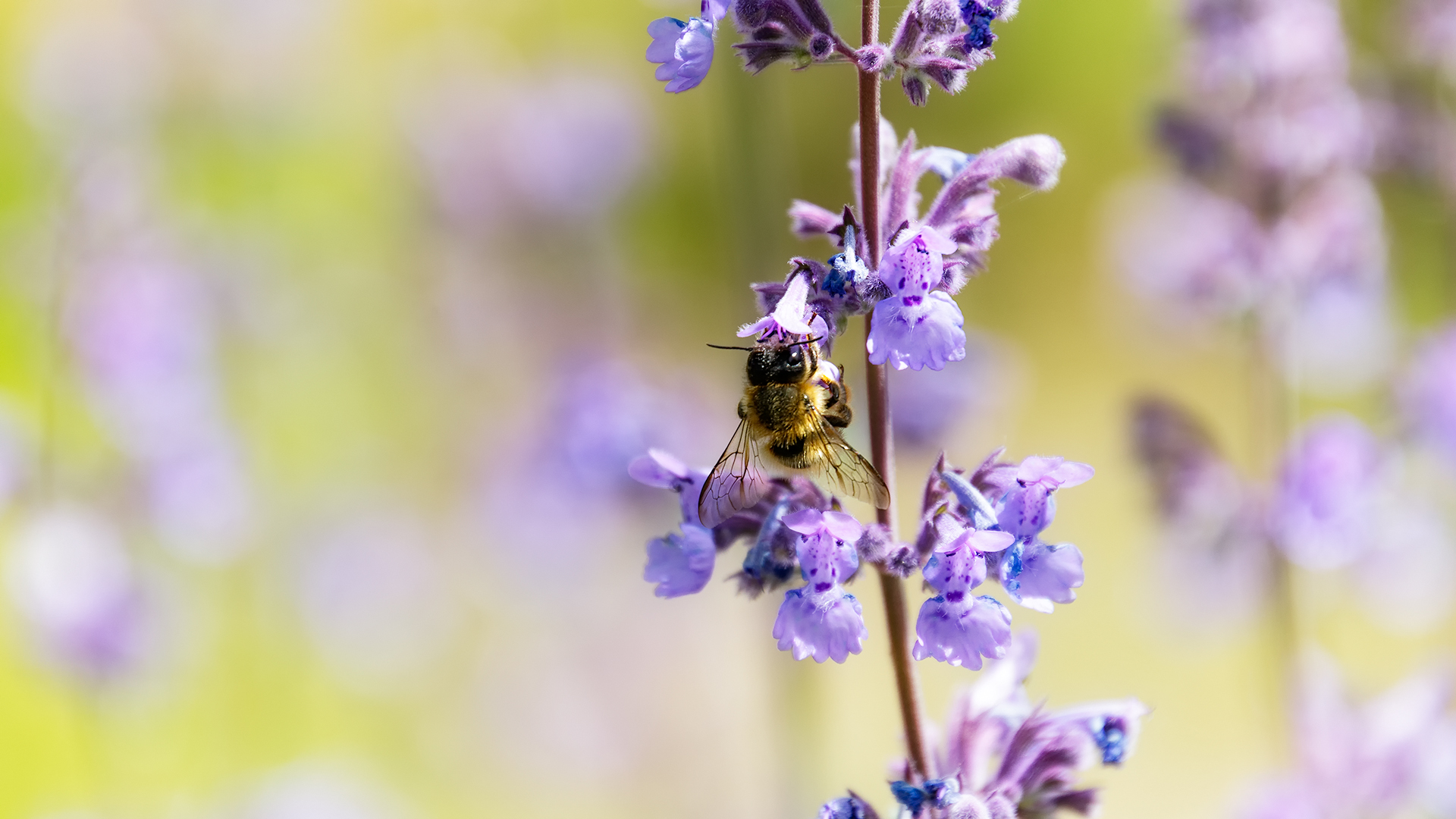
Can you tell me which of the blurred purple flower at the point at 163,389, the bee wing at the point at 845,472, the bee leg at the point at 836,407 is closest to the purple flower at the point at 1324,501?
the bee leg at the point at 836,407

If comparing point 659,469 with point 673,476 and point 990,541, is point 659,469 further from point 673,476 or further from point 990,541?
point 990,541

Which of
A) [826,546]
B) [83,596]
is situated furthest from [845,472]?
[83,596]

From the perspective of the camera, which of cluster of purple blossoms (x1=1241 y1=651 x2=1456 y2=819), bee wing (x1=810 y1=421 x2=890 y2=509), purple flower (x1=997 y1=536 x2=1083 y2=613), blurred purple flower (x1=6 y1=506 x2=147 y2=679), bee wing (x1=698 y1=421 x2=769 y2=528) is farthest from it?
blurred purple flower (x1=6 y1=506 x2=147 y2=679)

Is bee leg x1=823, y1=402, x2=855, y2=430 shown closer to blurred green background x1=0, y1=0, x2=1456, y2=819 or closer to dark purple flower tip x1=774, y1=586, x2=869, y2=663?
blurred green background x1=0, y1=0, x2=1456, y2=819

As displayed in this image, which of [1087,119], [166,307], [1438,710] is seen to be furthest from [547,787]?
[1087,119]

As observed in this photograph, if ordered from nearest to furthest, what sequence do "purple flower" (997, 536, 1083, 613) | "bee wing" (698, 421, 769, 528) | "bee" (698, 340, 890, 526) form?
1. "purple flower" (997, 536, 1083, 613)
2. "bee wing" (698, 421, 769, 528)
3. "bee" (698, 340, 890, 526)

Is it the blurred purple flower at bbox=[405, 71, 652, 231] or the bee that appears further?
the blurred purple flower at bbox=[405, 71, 652, 231]

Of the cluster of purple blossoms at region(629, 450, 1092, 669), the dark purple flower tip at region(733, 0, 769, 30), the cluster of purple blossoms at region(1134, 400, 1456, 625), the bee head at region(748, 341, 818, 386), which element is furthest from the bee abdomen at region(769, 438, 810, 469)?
the cluster of purple blossoms at region(1134, 400, 1456, 625)
